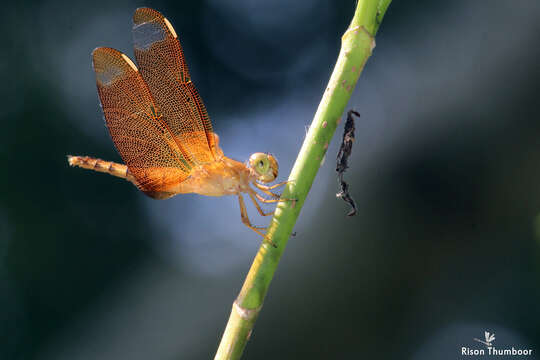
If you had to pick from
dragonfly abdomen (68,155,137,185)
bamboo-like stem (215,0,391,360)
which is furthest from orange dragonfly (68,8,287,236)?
bamboo-like stem (215,0,391,360)

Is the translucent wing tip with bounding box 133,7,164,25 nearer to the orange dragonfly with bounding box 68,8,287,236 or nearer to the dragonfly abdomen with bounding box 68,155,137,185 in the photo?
the orange dragonfly with bounding box 68,8,287,236

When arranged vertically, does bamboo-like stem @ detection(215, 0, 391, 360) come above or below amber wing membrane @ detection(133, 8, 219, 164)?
below

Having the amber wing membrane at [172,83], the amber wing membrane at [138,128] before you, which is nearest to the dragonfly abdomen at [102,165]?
the amber wing membrane at [138,128]

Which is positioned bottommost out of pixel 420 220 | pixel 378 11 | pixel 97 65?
pixel 420 220

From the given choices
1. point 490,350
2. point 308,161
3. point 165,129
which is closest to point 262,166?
point 165,129

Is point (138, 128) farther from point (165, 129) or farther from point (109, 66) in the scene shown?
point (109, 66)

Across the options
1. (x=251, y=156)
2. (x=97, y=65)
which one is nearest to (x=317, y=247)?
(x=251, y=156)

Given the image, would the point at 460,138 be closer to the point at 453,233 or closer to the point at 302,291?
the point at 453,233
